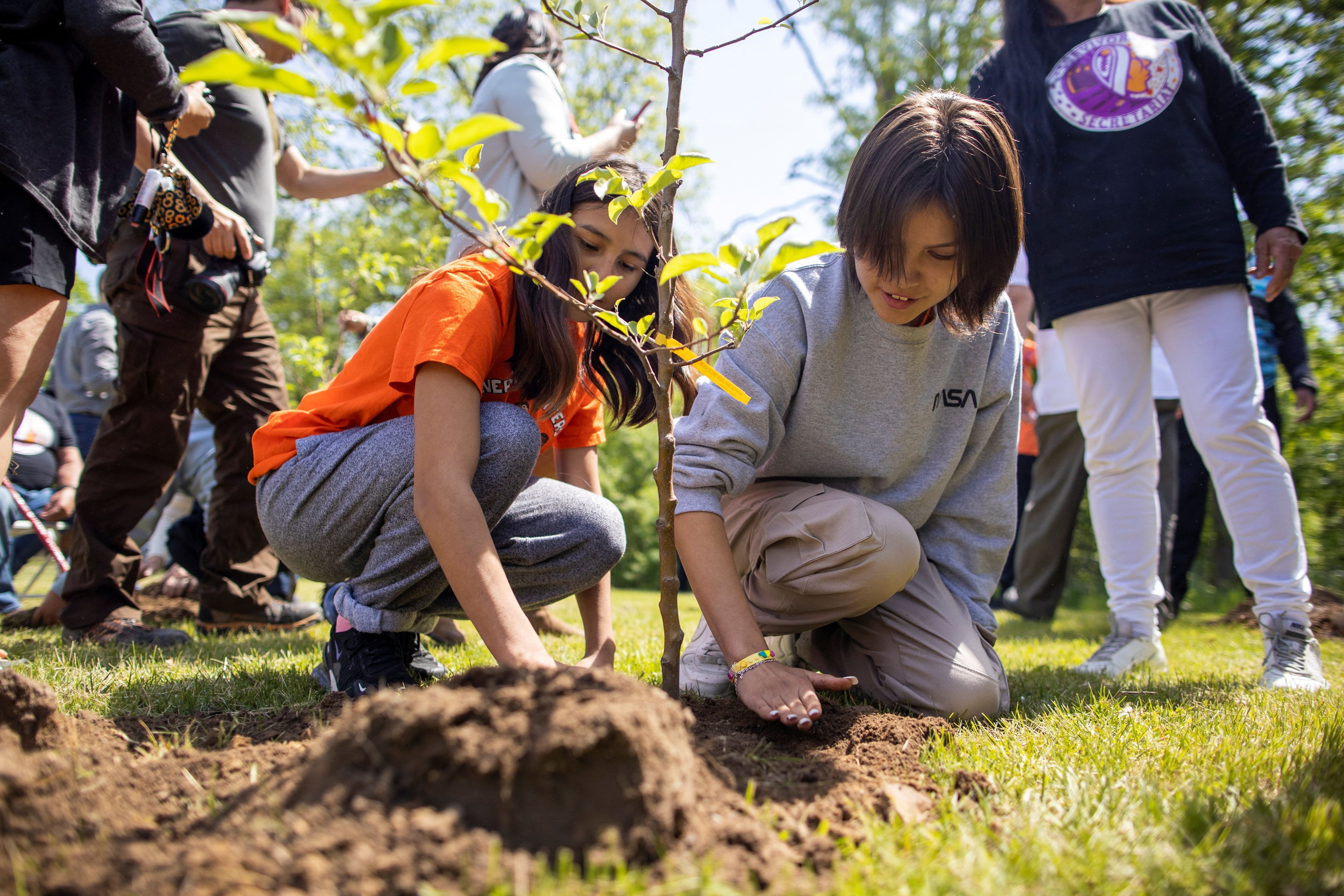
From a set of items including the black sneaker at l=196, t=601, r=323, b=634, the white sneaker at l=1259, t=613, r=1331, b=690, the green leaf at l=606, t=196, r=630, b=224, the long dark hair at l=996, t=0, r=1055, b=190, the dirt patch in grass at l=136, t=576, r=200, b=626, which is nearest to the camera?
the green leaf at l=606, t=196, r=630, b=224

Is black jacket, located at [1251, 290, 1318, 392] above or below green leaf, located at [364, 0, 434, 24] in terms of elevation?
below

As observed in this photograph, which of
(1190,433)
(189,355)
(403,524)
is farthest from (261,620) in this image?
(1190,433)

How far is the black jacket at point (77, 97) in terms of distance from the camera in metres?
2.03

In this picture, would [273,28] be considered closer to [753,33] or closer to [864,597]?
[753,33]

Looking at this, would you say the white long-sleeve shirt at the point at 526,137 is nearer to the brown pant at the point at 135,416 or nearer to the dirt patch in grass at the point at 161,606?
the brown pant at the point at 135,416

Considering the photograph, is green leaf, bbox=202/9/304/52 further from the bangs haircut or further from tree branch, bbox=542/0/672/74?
the bangs haircut

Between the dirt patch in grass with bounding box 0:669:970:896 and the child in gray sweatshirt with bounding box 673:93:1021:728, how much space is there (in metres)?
0.52

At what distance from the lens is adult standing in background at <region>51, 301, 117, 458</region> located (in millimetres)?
5773

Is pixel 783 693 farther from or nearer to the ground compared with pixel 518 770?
nearer to the ground

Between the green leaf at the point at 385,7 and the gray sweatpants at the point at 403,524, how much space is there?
109 cm

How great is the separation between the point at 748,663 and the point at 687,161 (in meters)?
0.99

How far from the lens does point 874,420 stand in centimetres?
A: 228

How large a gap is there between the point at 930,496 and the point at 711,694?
811mm

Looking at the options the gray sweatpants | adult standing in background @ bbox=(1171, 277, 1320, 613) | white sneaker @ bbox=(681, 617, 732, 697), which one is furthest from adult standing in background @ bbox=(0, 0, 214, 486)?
adult standing in background @ bbox=(1171, 277, 1320, 613)
